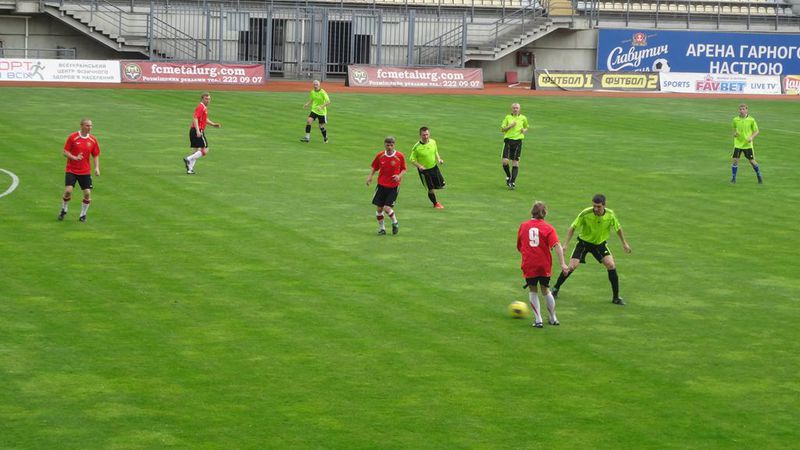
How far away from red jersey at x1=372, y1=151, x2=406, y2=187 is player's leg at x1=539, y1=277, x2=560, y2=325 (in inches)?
281

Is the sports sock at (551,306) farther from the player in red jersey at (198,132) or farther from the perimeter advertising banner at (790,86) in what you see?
the perimeter advertising banner at (790,86)

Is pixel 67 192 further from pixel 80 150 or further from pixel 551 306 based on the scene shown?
pixel 551 306

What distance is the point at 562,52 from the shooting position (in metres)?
71.6

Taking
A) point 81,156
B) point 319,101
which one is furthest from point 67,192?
point 319,101

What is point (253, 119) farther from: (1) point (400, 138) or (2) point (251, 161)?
(2) point (251, 161)

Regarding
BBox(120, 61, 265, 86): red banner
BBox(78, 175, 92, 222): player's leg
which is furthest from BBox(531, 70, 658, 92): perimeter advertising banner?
BBox(78, 175, 92, 222): player's leg

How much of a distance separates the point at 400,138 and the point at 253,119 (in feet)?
22.3

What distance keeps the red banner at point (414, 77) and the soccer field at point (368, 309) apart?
21.1m

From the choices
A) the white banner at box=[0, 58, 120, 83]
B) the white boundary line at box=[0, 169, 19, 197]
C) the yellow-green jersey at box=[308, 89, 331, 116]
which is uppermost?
the white banner at box=[0, 58, 120, 83]

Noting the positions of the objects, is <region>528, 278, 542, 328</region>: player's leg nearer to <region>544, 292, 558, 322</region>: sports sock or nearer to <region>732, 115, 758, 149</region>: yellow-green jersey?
<region>544, 292, 558, 322</region>: sports sock

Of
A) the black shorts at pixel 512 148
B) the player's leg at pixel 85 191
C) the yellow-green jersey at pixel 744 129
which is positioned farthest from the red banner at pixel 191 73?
the player's leg at pixel 85 191

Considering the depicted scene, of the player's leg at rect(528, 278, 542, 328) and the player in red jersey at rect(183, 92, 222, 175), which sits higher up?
the player in red jersey at rect(183, 92, 222, 175)

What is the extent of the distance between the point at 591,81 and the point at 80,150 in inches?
1660

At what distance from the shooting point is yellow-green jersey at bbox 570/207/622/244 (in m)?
20.5
